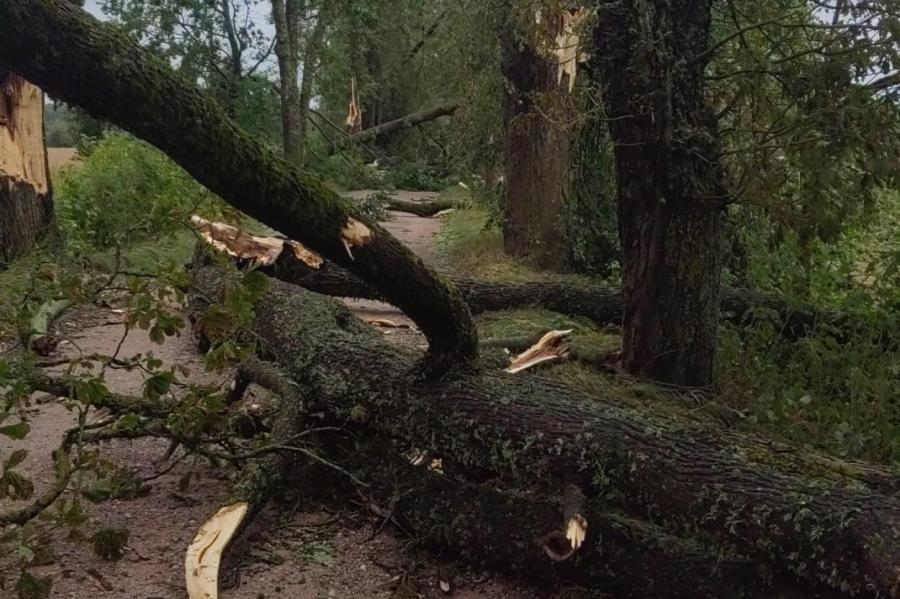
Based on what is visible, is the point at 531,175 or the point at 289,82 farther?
the point at 289,82

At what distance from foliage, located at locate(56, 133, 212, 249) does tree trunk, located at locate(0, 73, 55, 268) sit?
69cm

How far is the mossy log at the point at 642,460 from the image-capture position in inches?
111

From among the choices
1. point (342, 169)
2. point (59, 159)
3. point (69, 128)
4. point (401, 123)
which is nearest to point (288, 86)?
point (342, 169)

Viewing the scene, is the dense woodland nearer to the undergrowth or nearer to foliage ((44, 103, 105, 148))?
the undergrowth

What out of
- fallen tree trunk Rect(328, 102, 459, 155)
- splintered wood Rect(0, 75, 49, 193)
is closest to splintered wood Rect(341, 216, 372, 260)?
splintered wood Rect(0, 75, 49, 193)

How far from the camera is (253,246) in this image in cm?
669

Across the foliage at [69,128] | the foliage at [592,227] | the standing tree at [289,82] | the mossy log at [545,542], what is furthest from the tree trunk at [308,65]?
the mossy log at [545,542]

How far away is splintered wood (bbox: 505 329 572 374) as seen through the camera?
5711 millimetres

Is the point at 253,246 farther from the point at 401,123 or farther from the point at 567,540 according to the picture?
the point at 401,123

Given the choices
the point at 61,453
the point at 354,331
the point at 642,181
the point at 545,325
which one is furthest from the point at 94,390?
the point at 545,325

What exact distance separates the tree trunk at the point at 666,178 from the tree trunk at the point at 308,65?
33.2 ft

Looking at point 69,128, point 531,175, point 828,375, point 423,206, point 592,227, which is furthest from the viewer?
point 69,128

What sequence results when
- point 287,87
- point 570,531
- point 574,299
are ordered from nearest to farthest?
1. point 570,531
2. point 574,299
3. point 287,87

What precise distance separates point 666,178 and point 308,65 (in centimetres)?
1219
